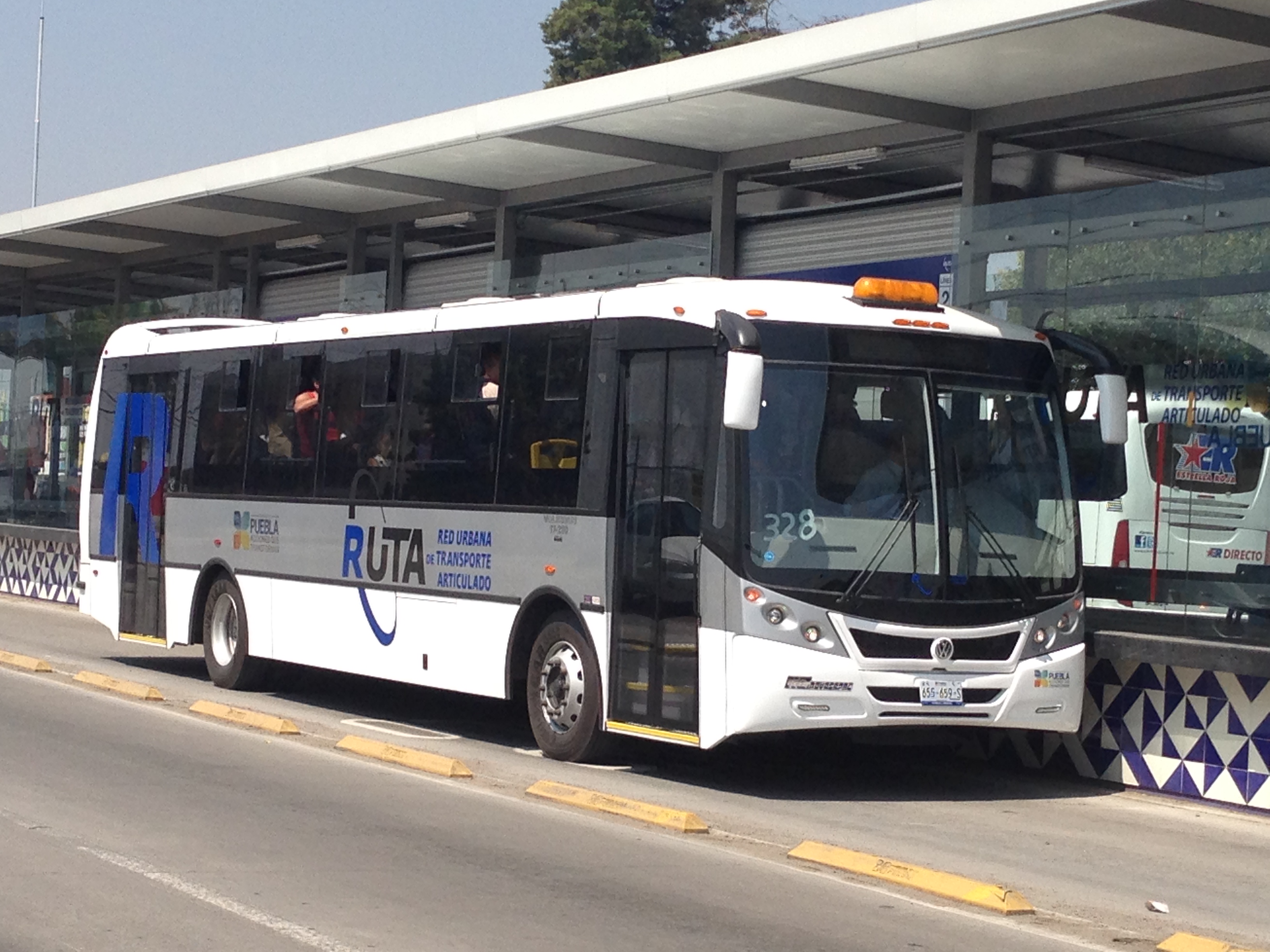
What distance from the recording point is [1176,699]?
11.9m

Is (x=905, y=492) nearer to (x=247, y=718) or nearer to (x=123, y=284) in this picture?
(x=247, y=718)

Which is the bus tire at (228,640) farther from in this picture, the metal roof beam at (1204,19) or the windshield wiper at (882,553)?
the metal roof beam at (1204,19)

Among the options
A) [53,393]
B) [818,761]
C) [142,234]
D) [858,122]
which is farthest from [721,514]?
[142,234]

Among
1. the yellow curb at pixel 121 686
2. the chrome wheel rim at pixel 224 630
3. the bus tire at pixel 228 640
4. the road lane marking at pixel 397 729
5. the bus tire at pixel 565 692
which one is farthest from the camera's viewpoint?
the chrome wheel rim at pixel 224 630

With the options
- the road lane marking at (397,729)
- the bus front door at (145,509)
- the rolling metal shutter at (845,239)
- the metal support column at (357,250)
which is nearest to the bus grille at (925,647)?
the road lane marking at (397,729)

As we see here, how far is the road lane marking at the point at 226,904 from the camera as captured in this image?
6934mm

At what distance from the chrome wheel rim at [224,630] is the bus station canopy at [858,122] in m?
5.33

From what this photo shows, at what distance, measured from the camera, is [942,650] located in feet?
36.5

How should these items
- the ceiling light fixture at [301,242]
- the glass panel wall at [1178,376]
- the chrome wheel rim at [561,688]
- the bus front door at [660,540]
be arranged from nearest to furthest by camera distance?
the bus front door at [660,540], the glass panel wall at [1178,376], the chrome wheel rim at [561,688], the ceiling light fixture at [301,242]

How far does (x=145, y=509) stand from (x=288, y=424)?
8.70 ft

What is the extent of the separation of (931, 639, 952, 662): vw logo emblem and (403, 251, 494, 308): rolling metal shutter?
536 inches

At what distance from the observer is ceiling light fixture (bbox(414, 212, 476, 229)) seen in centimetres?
2378

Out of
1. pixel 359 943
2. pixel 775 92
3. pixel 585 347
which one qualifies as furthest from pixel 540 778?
pixel 775 92

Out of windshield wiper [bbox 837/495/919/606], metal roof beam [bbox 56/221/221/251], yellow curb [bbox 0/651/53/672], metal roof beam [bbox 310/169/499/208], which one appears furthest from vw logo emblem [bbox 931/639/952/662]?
metal roof beam [bbox 56/221/221/251]
